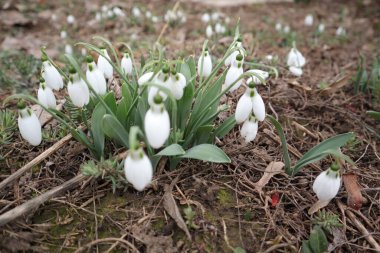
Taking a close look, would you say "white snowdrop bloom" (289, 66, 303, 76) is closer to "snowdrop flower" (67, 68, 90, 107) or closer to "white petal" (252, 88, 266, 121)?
"white petal" (252, 88, 266, 121)

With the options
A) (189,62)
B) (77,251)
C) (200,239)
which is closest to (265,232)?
(200,239)

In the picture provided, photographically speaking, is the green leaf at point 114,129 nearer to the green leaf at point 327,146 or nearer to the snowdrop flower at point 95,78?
the snowdrop flower at point 95,78

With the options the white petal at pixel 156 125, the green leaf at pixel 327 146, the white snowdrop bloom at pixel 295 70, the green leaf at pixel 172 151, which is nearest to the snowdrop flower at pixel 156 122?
the white petal at pixel 156 125

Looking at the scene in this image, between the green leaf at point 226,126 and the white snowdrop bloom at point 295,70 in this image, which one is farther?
the white snowdrop bloom at point 295,70

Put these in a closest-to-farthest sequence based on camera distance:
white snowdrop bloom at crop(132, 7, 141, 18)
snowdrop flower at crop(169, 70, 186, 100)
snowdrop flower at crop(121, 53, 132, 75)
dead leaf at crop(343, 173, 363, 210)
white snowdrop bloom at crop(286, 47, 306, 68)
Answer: snowdrop flower at crop(169, 70, 186, 100) < dead leaf at crop(343, 173, 363, 210) < snowdrop flower at crop(121, 53, 132, 75) < white snowdrop bloom at crop(286, 47, 306, 68) < white snowdrop bloom at crop(132, 7, 141, 18)

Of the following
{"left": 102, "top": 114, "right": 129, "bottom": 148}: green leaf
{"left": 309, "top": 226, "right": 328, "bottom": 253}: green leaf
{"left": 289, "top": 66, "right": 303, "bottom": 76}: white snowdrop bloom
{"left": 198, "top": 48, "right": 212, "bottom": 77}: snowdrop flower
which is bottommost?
{"left": 309, "top": 226, "right": 328, "bottom": 253}: green leaf

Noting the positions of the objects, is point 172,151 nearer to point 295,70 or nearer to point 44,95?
point 44,95

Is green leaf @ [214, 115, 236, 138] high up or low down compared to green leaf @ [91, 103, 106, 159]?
down

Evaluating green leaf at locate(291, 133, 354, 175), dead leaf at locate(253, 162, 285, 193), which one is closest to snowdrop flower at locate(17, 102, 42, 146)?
dead leaf at locate(253, 162, 285, 193)
